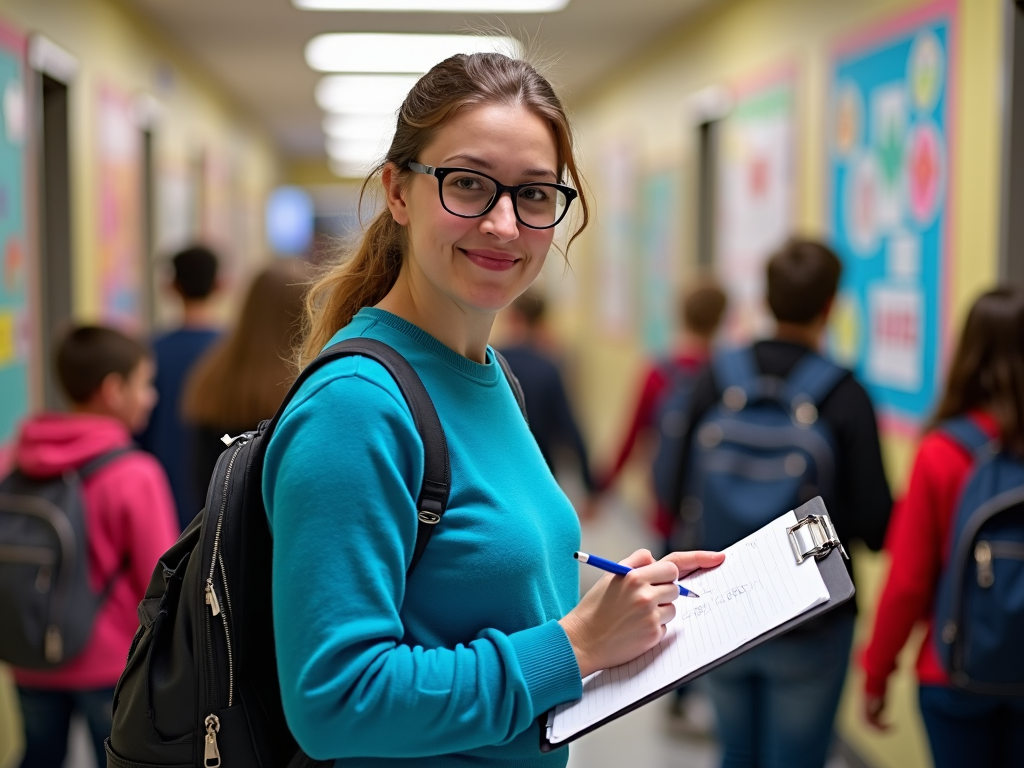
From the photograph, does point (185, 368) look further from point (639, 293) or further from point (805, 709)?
point (639, 293)

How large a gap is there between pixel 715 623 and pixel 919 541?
1.30m

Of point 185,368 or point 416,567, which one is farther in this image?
point 185,368

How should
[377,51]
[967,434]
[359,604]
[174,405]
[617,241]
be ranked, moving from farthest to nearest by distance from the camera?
1. [617,241]
2. [377,51]
3. [174,405]
4. [967,434]
5. [359,604]

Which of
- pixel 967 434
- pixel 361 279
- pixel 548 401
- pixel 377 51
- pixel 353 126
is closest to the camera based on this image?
pixel 361 279

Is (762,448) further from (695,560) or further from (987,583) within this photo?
(695,560)

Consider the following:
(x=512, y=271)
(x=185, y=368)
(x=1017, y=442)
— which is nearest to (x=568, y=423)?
(x=185, y=368)

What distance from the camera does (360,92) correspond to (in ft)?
32.2

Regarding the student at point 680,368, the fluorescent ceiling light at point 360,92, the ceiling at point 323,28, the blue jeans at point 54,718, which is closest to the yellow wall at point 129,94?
the ceiling at point 323,28

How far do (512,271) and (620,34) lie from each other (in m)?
6.53

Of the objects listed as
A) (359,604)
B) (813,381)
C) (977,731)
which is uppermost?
(813,381)

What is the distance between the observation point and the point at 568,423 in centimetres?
457

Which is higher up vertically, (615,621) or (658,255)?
(658,255)

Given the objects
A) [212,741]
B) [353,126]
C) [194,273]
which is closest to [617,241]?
[353,126]

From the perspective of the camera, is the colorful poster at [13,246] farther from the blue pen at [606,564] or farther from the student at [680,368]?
the blue pen at [606,564]
